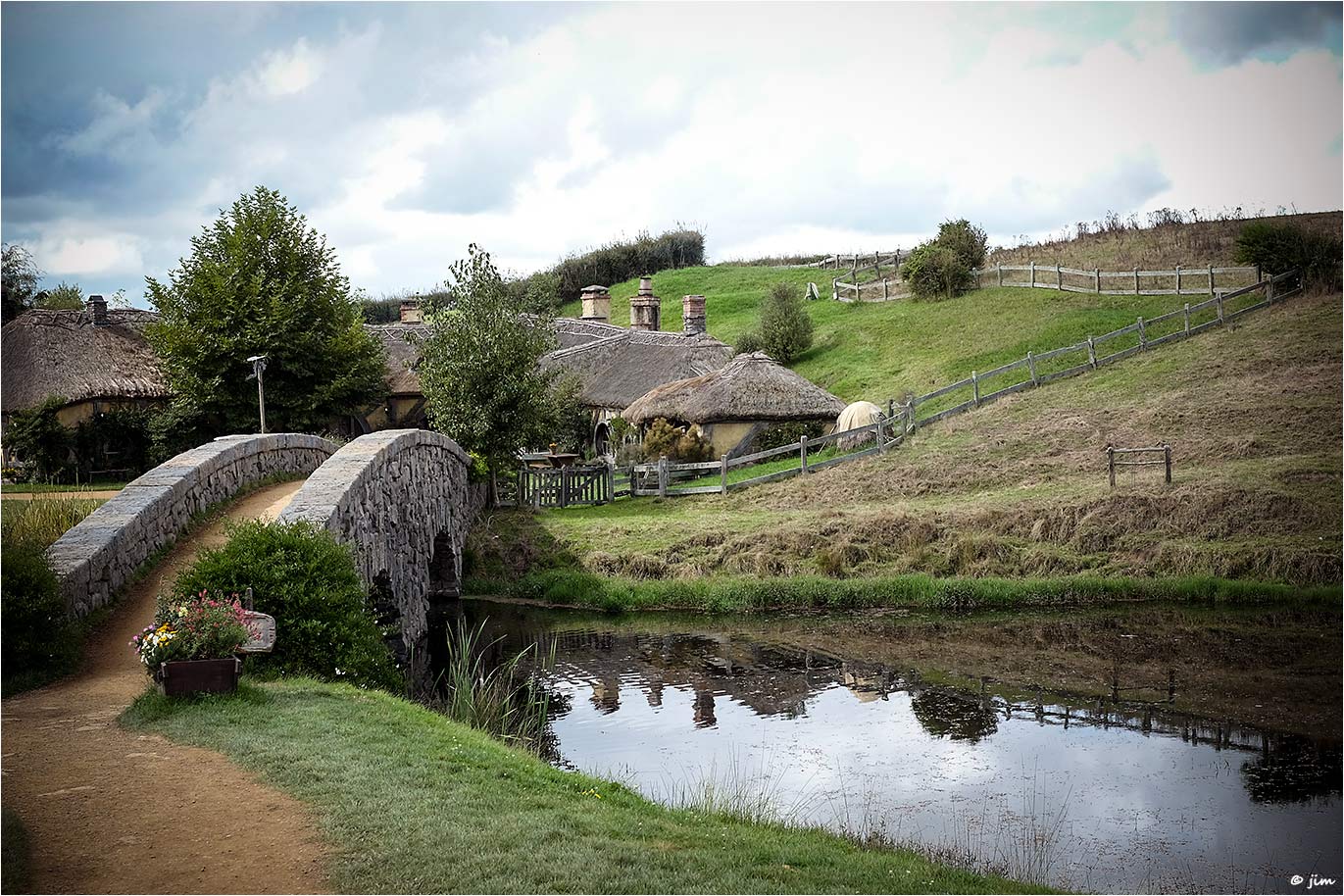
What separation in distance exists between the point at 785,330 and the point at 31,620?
102 feet

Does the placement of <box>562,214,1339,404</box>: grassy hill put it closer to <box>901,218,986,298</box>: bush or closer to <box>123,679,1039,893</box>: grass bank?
<box>901,218,986,298</box>: bush

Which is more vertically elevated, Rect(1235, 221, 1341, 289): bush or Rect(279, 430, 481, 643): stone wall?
Rect(1235, 221, 1341, 289): bush

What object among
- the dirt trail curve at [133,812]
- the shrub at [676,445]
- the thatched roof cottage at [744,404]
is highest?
the thatched roof cottage at [744,404]

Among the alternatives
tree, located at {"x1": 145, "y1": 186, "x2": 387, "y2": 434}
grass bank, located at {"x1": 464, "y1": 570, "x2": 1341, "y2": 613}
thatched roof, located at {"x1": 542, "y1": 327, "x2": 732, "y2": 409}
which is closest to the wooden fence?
thatched roof, located at {"x1": 542, "y1": 327, "x2": 732, "y2": 409}

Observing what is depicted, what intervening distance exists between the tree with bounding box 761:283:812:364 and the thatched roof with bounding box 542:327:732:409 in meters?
3.11

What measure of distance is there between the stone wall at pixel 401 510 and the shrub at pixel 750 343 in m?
16.9

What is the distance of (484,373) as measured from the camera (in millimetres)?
24625

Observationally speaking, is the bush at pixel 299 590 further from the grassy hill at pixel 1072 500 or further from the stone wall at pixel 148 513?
the grassy hill at pixel 1072 500

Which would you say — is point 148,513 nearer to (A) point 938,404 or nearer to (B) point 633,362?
(A) point 938,404

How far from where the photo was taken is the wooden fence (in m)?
33.8

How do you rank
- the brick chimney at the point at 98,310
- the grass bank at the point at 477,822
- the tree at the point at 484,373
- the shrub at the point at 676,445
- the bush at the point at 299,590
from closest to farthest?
the grass bank at the point at 477,822 < the bush at the point at 299,590 < the tree at the point at 484,373 < the shrub at the point at 676,445 < the brick chimney at the point at 98,310

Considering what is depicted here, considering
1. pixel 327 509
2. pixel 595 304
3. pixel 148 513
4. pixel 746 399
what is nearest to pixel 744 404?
pixel 746 399

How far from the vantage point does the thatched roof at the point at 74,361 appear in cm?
2994

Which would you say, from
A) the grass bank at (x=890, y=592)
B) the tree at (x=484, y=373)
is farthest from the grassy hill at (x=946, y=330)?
the grass bank at (x=890, y=592)
